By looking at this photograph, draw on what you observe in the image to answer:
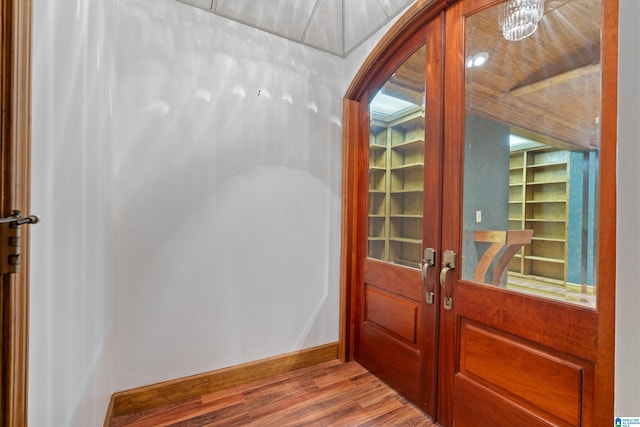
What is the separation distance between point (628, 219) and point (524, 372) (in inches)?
33.8

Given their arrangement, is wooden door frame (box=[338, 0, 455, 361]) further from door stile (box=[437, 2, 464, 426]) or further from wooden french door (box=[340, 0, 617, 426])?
door stile (box=[437, 2, 464, 426])

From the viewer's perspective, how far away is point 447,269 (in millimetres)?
1535

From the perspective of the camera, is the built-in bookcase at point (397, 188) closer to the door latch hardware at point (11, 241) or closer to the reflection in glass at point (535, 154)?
the reflection in glass at point (535, 154)

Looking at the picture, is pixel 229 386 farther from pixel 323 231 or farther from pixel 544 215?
pixel 544 215

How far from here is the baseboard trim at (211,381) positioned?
5.34ft

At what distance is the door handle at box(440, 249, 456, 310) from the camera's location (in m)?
1.52

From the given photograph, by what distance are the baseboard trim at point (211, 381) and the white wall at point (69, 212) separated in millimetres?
272

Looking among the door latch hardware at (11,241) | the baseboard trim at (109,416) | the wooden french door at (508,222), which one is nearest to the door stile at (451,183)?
the wooden french door at (508,222)

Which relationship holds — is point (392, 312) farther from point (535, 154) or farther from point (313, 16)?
point (313, 16)

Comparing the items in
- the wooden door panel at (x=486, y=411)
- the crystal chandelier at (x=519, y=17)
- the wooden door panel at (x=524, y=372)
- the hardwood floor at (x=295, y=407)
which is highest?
the crystal chandelier at (x=519, y=17)

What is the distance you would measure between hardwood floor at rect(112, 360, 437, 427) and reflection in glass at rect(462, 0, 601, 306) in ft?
3.30

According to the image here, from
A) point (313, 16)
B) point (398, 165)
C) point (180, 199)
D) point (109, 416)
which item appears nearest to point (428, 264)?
point (398, 165)

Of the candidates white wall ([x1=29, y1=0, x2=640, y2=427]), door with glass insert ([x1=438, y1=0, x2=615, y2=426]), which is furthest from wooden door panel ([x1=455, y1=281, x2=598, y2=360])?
white wall ([x1=29, y1=0, x2=640, y2=427])

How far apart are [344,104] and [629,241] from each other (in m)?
1.97
